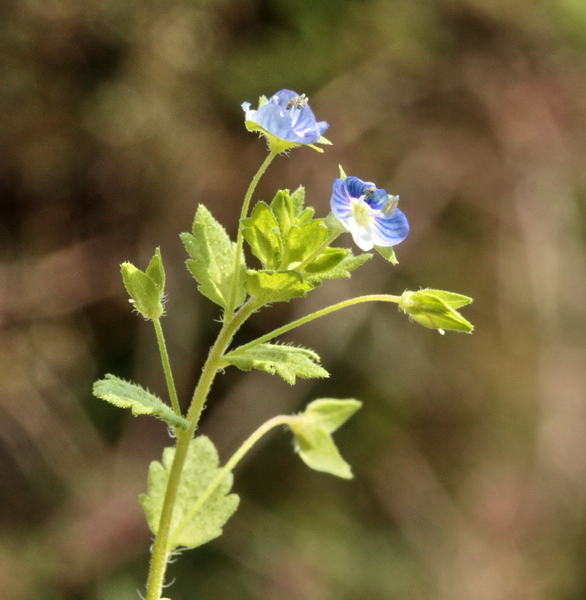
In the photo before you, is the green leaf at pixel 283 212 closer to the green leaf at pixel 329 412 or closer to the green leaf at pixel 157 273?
the green leaf at pixel 157 273

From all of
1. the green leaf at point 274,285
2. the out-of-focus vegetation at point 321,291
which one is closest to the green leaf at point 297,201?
the green leaf at point 274,285

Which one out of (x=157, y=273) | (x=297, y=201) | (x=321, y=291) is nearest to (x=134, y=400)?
(x=157, y=273)

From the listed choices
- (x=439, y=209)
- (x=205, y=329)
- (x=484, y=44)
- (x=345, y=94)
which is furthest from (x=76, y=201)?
(x=484, y=44)

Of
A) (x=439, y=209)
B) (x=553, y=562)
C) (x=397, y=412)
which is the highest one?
(x=439, y=209)

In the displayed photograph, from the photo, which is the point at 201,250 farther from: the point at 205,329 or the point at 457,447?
the point at 457,447

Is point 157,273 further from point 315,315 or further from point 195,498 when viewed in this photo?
point 195,498

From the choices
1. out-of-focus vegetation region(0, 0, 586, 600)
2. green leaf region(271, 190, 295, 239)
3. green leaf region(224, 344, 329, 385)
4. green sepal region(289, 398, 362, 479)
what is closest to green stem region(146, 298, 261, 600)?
green leaf region(224, 344, 329, 385)
